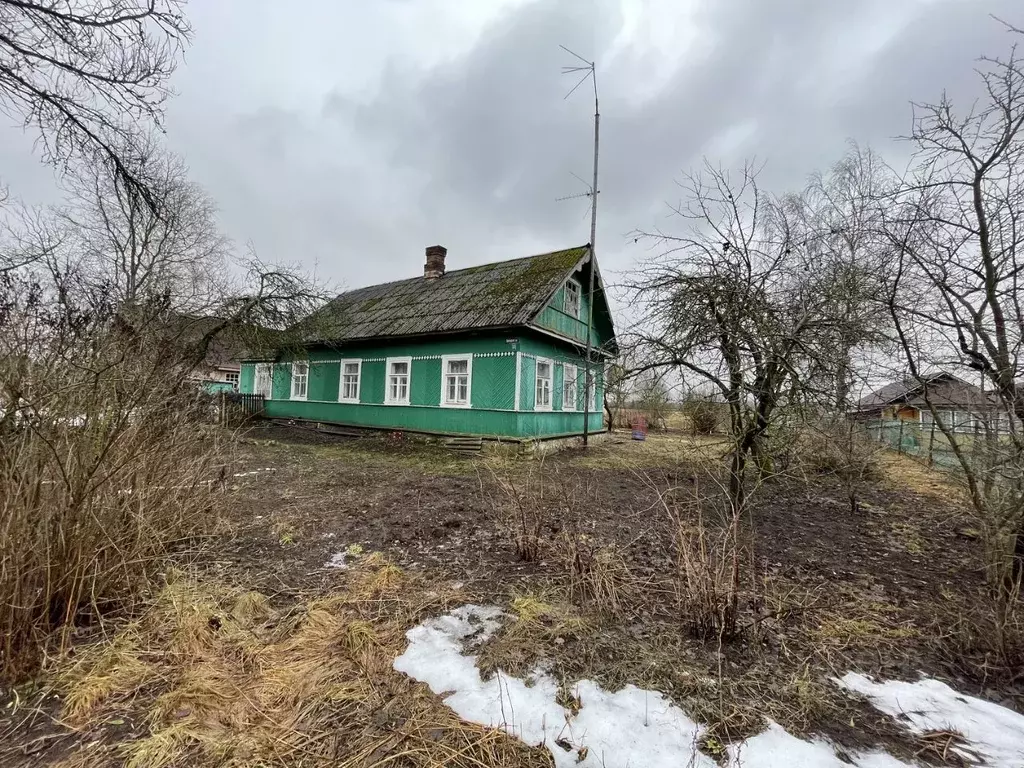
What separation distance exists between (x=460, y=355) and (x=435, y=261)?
580 cm

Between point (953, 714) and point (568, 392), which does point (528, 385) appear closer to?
point (568, 392)

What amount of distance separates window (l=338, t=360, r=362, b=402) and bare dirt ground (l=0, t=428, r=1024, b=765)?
7.04 m

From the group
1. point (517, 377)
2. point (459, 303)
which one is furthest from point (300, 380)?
point (517, 377)

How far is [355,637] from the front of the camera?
256cm

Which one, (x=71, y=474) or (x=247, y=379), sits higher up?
(x=247, y=379)

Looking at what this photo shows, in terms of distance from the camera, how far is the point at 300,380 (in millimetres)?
15773

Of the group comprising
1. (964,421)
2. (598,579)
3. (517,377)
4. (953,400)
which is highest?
(517,377)

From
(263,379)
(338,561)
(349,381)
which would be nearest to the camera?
(338,561)

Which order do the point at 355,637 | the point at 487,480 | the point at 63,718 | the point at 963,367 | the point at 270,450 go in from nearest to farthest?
the point at 63,718 → the point at 355,637 → the point at 963,367 → the point at 487,480 → the point at 270,450

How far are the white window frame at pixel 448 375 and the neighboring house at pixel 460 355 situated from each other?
Answer: 29 mm

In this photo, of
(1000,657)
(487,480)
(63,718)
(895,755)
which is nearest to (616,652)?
(895,755)

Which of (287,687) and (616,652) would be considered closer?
(287,687)

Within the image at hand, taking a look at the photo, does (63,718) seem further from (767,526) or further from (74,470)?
(767,526)

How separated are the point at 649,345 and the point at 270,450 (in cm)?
959
